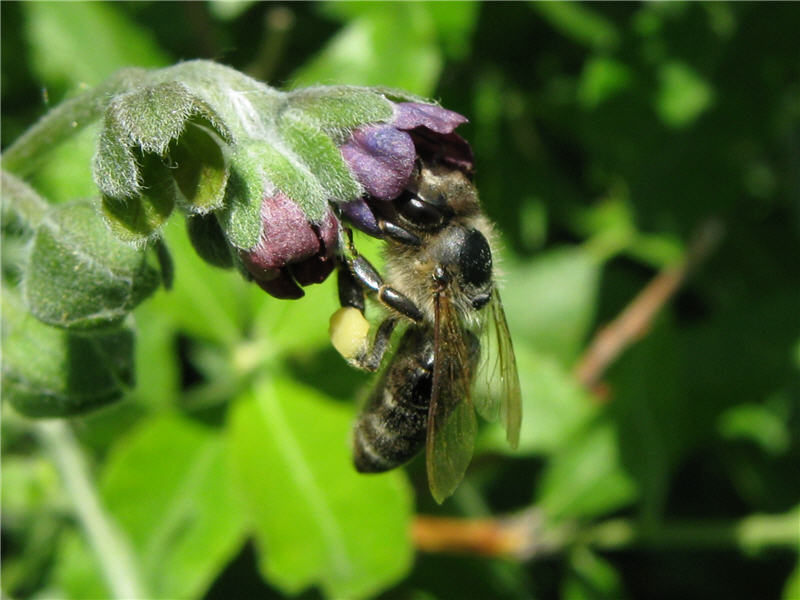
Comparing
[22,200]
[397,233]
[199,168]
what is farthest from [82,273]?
[397,233]

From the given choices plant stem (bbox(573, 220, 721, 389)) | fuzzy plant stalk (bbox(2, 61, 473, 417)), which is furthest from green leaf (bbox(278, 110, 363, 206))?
plant stem (bbox(573, 220, 721, 389))

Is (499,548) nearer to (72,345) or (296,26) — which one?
(72,345)

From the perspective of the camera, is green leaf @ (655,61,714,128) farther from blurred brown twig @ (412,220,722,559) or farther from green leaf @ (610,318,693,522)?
green leaf @ (610,318,693,522)

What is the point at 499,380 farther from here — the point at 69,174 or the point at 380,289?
the point at 69,174

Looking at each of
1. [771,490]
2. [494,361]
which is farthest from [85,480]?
[771,490]

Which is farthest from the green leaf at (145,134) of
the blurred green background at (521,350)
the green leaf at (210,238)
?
the blurred green background at (521,350)
